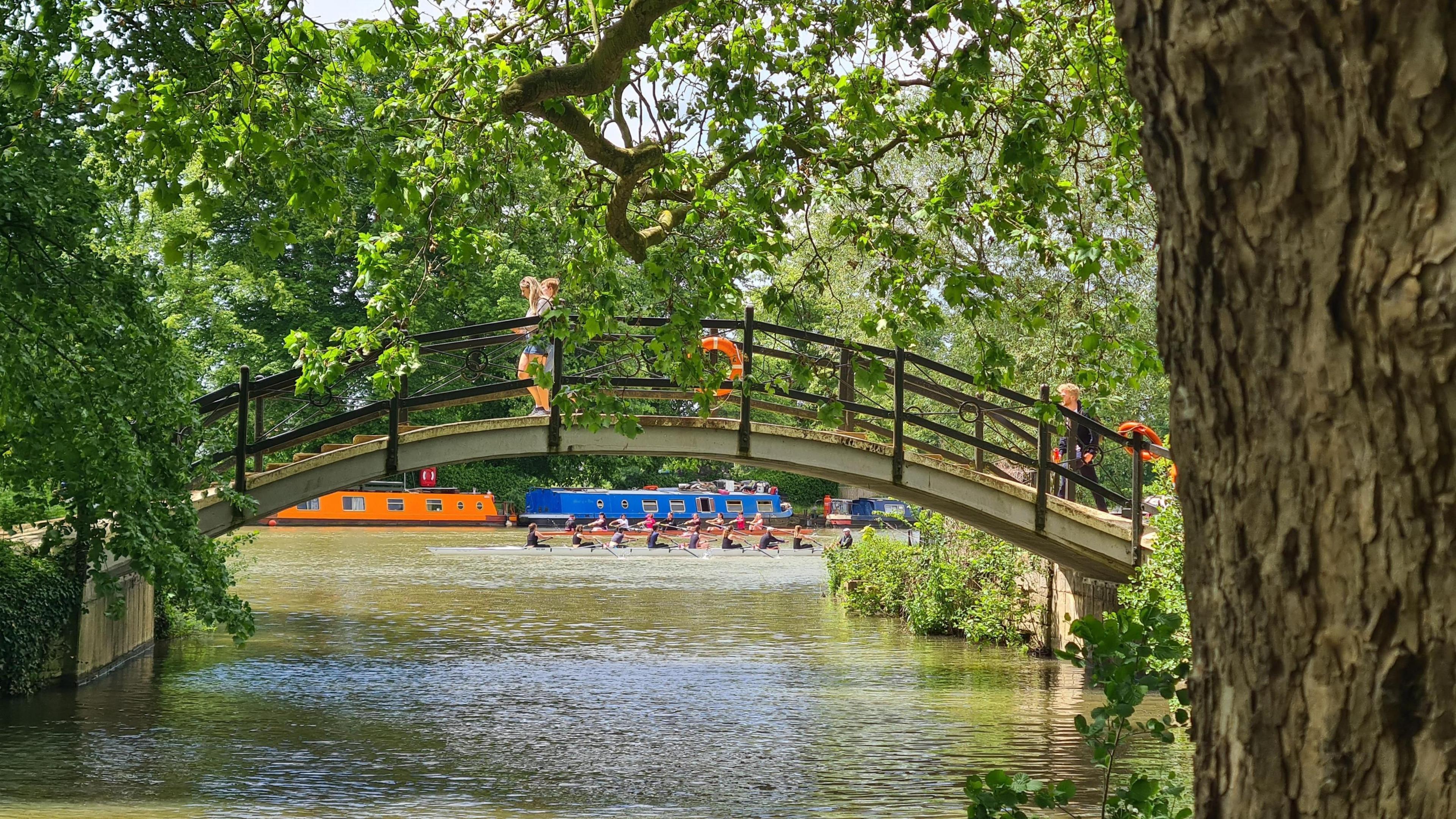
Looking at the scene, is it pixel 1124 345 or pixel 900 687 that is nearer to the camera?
pixel 1124 345

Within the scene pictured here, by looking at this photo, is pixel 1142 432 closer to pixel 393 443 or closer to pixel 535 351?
pixel 535 351

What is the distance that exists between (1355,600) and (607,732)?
36.0ft

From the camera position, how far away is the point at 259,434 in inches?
601

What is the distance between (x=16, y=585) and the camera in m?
12.6

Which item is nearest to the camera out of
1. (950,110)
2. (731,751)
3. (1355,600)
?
(1355,600)

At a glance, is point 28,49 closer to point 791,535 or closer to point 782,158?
point 782,158

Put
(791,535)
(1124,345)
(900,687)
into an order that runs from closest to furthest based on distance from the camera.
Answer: (1124,345) < (900,687) < (791,535)

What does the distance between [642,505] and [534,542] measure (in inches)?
309

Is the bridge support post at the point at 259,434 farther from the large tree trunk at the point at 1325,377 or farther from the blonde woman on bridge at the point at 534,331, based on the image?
the large tree trunk at the point at 1325,377

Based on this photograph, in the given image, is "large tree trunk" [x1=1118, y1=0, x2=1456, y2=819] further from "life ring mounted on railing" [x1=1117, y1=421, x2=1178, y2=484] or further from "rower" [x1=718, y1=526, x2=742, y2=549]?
"rower" [x1=718, y1=526, x2=742, y2=549]

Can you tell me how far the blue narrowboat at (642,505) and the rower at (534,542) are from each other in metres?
4.56

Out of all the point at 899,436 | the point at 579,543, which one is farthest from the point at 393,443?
the point at 579,543

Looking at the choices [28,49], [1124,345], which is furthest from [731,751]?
[28,49]

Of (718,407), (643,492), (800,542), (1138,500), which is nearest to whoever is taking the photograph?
(718,407)
